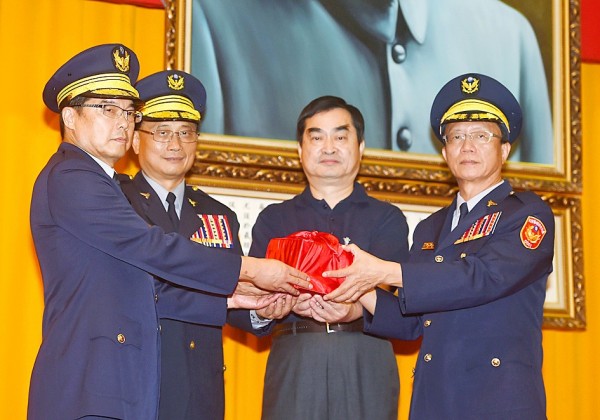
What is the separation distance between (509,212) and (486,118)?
1.22ft

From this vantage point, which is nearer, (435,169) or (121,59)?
(121,59)

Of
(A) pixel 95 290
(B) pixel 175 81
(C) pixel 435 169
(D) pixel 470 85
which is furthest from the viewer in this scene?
(C) pixel 435 169

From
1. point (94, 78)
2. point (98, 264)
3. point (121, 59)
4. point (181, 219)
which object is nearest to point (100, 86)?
point (94, 78)

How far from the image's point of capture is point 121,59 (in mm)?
3125

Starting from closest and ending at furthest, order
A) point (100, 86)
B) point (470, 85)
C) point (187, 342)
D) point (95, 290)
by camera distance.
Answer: point (95, 290) < point (100, 86) < point (187, 342) < point (470, 85)

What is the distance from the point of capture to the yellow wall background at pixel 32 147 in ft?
12.6

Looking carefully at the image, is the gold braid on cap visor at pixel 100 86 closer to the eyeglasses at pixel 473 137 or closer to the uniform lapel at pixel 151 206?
the uniform lapel at pixel 151 206

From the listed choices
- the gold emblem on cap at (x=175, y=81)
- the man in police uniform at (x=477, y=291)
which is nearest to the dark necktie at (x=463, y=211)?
the man in police uniform at (x=477, y=291)

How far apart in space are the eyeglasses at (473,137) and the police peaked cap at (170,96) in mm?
931

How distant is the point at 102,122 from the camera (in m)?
3.03

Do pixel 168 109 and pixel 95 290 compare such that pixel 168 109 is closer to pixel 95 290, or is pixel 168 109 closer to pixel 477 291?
pixel 95 290

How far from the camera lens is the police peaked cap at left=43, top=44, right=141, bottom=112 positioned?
3041 millimetres

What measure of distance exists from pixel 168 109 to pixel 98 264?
96cm

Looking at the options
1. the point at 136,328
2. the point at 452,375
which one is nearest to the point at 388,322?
the point at 452,375
